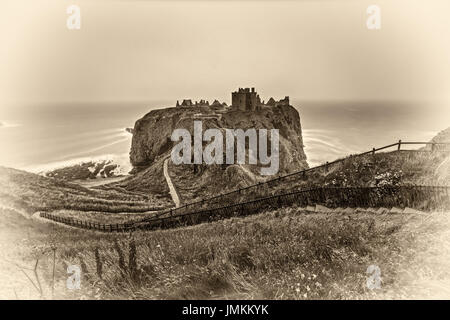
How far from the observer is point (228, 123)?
67125mm

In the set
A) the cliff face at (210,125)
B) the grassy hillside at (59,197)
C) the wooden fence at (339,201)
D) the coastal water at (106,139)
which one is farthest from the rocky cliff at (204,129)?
the wooden fence at (339,201)

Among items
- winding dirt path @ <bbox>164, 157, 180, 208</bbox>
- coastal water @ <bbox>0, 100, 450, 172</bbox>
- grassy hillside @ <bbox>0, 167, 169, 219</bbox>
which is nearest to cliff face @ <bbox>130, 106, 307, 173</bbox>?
coastal water @ <bbox>0, 100, 450, 172</bbox>

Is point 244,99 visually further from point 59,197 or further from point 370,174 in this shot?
point 370,174

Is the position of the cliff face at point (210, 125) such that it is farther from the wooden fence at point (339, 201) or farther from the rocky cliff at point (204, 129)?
the wooden fence at point (339, 201)

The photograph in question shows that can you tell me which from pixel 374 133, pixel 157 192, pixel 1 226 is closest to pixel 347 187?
pixel 1 226

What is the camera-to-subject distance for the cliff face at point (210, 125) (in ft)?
219

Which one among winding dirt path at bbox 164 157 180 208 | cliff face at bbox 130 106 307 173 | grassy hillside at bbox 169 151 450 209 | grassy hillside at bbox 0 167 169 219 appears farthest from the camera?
cliff face at bbox 130 106 307 173

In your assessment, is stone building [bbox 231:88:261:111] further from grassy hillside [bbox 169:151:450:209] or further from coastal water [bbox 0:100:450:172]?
grassy hillside [bbox 169:151:450:209]

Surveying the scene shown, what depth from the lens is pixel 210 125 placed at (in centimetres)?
6159

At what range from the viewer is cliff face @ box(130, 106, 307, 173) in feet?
219

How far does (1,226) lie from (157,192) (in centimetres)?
2518

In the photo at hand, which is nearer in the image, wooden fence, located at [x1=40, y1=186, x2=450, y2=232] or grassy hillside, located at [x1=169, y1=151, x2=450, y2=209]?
wooden fence, located at [x1=40, y1=186, x2=450, y2=232]

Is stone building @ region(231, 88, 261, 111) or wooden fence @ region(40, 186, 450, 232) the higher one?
stone building @ region(231, 88, 261, 111)

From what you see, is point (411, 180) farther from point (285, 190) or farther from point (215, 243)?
point (215, 243)
